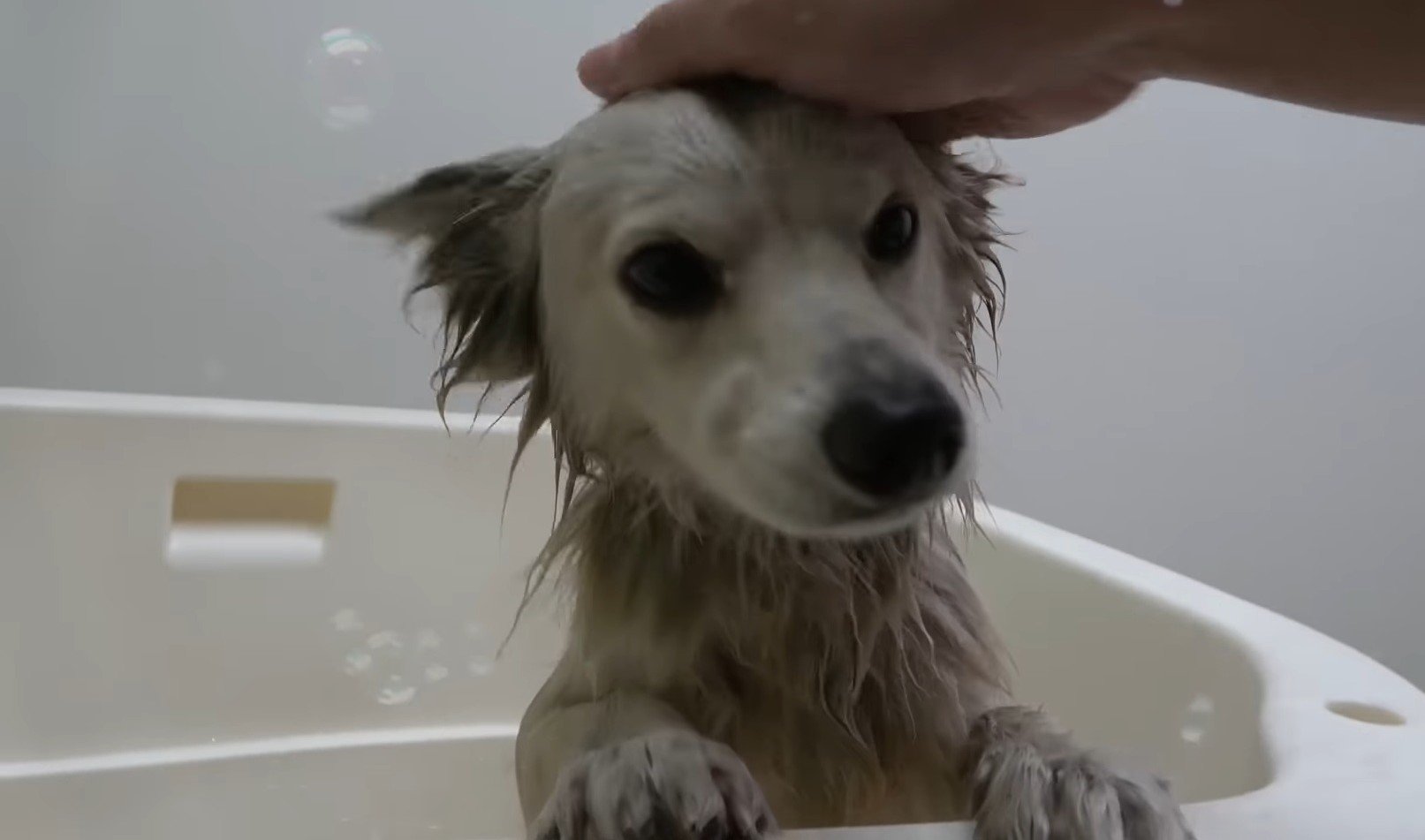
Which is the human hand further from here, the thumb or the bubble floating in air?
the bubble floating in air

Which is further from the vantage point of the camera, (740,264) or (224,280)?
(224,280)

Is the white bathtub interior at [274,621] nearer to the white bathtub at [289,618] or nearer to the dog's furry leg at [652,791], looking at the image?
the white bathtub at [289,618]

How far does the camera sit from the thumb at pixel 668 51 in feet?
2.67

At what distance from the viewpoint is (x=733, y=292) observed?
0.75 m

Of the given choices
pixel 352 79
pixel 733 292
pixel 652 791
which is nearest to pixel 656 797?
pixel 652 791

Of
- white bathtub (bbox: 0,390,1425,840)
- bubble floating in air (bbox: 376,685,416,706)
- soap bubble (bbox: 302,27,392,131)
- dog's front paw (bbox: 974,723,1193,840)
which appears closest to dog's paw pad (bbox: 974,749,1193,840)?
dog's front paw (bbox: 974,723,1193,840)

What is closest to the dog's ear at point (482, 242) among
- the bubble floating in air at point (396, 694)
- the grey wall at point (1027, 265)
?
the grey wall at point (1027, 265)

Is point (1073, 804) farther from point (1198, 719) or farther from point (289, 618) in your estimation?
point (289, 618)

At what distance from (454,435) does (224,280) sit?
1.78 feet

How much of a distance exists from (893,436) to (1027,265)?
3.87 feet

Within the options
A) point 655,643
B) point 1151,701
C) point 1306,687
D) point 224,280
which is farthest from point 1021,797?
point 224,280

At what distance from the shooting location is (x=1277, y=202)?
1605 mm

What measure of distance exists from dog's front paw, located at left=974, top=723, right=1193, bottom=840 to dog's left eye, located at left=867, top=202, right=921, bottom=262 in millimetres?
318

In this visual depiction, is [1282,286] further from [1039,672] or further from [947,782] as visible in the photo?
[947,782]
